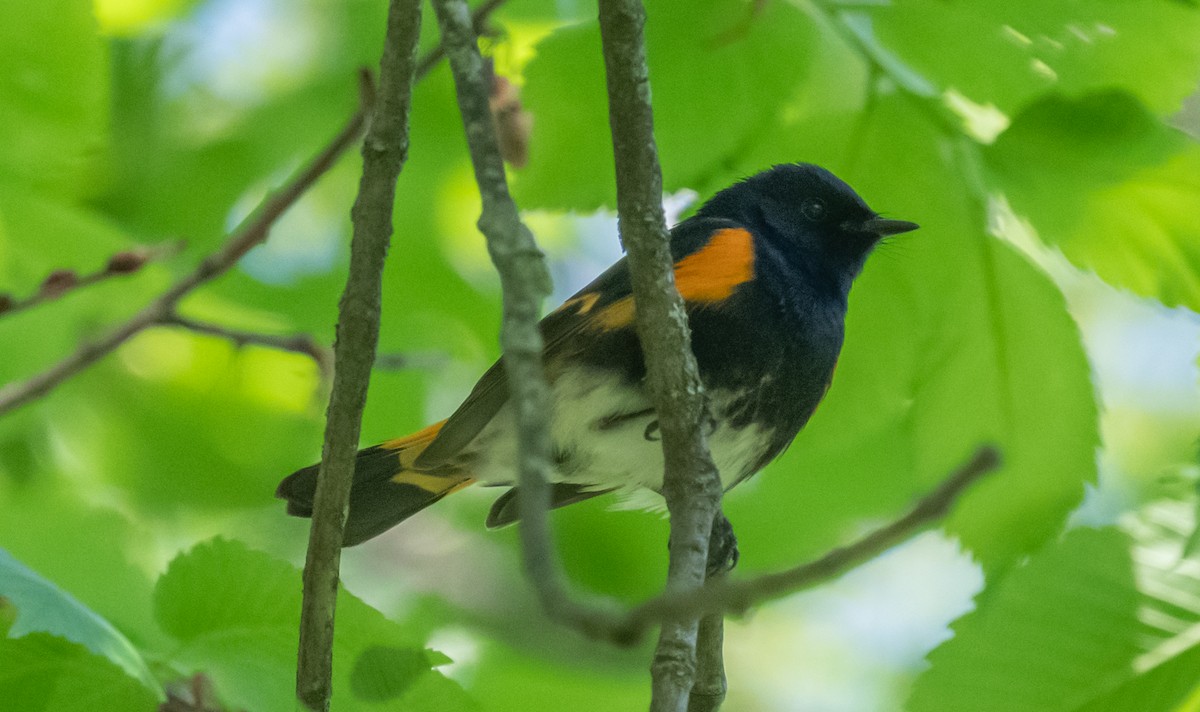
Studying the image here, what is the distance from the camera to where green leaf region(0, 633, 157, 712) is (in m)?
1.70

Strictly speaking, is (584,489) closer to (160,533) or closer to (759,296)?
(759,296)

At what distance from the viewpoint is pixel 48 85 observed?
2.43m

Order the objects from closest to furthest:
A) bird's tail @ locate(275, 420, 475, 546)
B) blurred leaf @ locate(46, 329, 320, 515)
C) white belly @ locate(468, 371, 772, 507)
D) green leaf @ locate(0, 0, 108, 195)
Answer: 1. green leaf @ locate(0, 0, 108, 195)
2. white belly @ locate(468, 371, 772, 507)
3. bird's tail @ locate(275, 420, 475, 546)
4. blurred leaf @ locate(46, 329, 320, 515)

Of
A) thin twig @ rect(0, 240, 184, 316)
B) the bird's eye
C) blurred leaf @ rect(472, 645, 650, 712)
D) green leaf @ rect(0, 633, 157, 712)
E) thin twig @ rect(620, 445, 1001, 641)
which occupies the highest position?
the bird's eye

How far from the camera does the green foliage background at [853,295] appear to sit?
6.28ft

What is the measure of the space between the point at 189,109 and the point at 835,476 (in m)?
2.34

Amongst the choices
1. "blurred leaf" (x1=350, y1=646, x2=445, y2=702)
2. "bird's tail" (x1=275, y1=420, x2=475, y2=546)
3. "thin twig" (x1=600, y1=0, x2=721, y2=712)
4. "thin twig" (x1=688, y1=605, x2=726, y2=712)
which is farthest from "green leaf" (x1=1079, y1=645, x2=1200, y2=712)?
"bird's tail" (x1=275, y1=420, x2=475, y2=546)

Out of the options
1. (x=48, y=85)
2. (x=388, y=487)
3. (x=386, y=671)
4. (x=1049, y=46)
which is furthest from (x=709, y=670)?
(x=48, y=85)

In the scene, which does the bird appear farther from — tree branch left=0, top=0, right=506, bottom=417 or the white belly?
tree branch left=0, top=0, right=506, bottom=417

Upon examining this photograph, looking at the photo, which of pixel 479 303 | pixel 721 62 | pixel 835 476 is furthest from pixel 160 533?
pixel 721 62

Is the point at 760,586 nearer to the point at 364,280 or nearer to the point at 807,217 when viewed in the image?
the point at 364,280

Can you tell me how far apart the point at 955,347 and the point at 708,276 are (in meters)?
0.57

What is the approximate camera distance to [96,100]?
247 cm

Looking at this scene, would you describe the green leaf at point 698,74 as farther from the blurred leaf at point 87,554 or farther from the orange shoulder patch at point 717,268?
the blurred leaf at point 87,554
